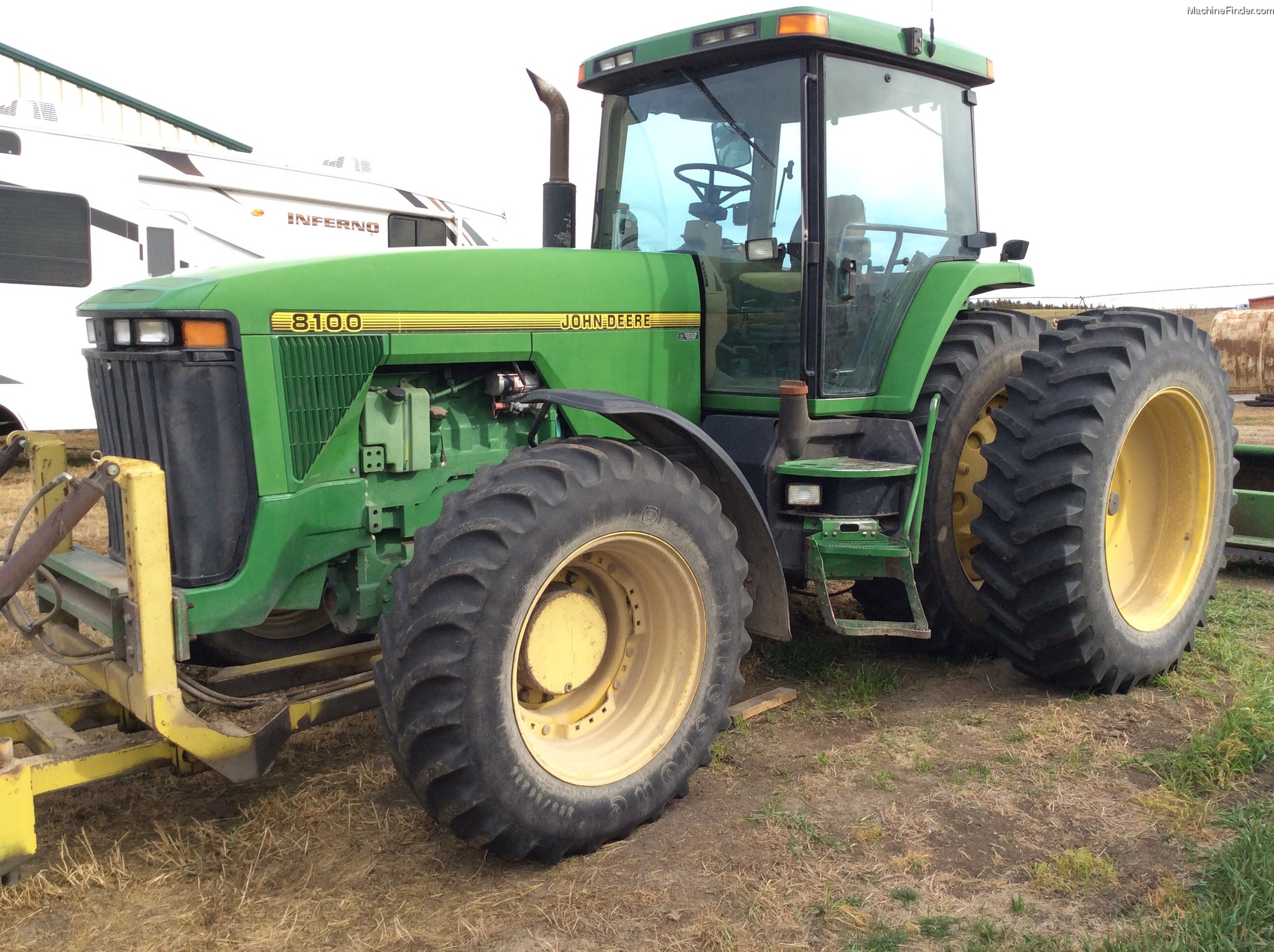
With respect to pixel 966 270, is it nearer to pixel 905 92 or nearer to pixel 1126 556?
pixel 905 92

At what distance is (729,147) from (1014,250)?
1.64 m

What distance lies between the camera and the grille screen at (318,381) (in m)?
3.26

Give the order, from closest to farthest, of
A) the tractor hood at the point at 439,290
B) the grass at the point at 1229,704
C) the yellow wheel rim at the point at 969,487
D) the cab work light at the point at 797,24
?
the tractor hood at the point at 439,290 < the grass at the point at 1229,704 < the cab work light at the point at 797,24 < the yellow wheel rim at the point at 969,487

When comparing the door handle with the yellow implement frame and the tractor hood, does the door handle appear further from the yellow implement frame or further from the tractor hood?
the yellow implement frame

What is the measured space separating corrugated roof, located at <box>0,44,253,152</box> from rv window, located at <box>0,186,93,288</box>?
5.38 metres

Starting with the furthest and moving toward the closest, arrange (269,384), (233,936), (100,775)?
1. (269,384)
2. (100,775)
3. (233,936)

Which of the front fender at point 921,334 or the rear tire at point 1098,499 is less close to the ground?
the front fender at point 921,334

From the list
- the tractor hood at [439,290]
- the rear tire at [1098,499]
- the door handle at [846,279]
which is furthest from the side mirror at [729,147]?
the rear tire at [1098,499]

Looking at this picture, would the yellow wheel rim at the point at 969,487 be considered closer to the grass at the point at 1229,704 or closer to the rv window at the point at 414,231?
the grass at the point at 1229,704

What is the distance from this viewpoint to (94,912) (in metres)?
2.86

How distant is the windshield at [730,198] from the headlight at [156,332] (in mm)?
2046

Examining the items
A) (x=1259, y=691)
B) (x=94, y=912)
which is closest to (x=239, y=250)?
(x=94, y=912)

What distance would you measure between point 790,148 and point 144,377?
2.44 metres

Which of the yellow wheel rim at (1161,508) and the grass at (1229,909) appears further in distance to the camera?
the yellow wheel rim at (1161,508)
